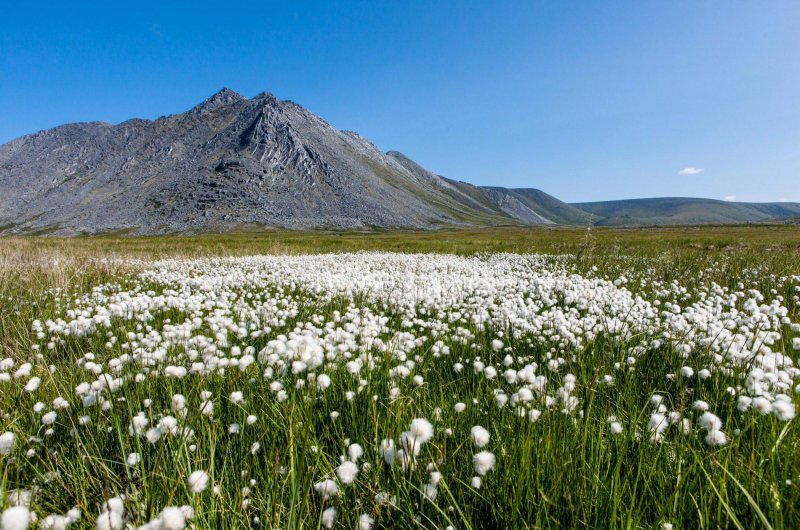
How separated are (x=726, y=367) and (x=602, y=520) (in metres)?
2.95

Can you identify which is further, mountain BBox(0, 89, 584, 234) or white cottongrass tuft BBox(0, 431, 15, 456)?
mountain BBox(0, 89, 584, 234)

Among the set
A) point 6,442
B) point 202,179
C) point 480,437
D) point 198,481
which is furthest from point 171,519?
point 202,179

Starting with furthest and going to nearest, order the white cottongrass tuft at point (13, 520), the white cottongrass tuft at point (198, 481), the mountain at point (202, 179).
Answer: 1. the mountain at point (202, 179)
2. the white cottongrass tuft at point (198, 481)
3. the white cottongrass tuft at point (13, 520)

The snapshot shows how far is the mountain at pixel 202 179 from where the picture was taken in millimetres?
128125

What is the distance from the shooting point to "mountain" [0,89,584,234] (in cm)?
12812

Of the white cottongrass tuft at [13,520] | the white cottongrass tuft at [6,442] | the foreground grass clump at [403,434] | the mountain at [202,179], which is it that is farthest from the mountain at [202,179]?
the white cottongrass tuft at [13,520]

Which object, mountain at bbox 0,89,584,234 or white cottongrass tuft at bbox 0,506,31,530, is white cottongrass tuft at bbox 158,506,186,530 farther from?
mountain at bbox 0,89,584,234

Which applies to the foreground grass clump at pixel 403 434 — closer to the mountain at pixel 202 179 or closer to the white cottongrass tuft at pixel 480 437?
the white cottongrass tuft at pixel 480 437

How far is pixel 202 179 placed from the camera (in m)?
141

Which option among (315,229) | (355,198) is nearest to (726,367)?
(315,229)

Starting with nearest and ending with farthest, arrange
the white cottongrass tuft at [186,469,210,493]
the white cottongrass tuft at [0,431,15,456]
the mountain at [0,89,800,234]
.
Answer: the white cottongrass tuft at [186,469,210,493], the white cottongrass tuft at [0,431,15,456], the mountain at [0,89,800,234]

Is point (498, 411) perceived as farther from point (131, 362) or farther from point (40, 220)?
point (40, 220)

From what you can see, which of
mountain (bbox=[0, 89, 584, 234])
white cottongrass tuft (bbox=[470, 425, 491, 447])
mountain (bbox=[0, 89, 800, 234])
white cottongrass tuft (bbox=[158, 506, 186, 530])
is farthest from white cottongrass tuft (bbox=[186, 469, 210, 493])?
mountain (bbox=[0, 89, 800, 234])

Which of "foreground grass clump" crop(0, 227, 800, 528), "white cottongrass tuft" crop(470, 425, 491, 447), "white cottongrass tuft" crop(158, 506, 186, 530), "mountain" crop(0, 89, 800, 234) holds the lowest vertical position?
"foreground grass clump" crop(0, 227, 800, 528)
